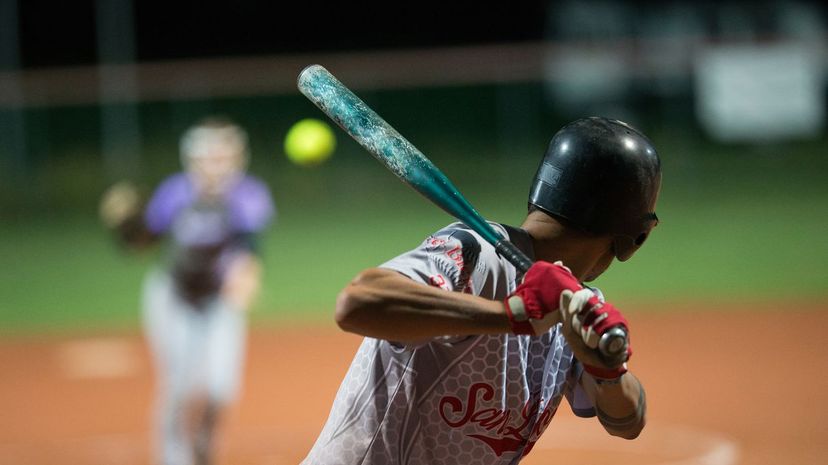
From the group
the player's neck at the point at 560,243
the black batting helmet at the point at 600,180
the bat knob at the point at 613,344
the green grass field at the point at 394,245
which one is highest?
the green grass field at the point at 394,245

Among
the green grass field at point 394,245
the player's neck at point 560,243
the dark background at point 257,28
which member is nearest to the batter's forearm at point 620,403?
the player's neck at point 560,243

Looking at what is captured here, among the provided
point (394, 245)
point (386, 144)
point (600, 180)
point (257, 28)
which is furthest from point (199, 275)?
point (257, 28)

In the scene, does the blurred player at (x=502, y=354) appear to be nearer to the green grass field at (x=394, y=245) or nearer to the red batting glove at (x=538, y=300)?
the red batting glove at (x=538, y=300)

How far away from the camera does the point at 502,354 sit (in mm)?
3131

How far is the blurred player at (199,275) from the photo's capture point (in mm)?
7258

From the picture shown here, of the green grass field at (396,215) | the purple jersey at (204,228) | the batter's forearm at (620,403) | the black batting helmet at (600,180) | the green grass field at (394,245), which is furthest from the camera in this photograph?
the green grass field at (396,215)

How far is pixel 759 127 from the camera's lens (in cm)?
1917

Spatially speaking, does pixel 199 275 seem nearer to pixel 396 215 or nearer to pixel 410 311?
pixel 410 311

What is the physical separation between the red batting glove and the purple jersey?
5013 millimetres

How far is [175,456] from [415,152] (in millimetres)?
4291

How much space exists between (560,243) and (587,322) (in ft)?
1.69

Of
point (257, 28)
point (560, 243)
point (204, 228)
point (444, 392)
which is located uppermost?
point (257, 28)

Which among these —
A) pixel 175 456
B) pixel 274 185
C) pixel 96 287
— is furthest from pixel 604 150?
pixel 274 185

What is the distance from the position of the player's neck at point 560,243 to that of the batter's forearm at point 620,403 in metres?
0.33
